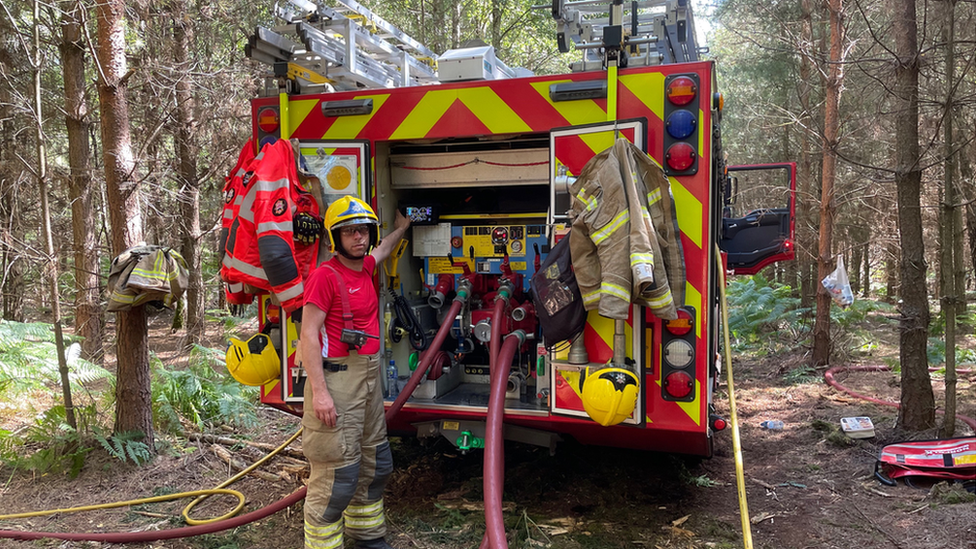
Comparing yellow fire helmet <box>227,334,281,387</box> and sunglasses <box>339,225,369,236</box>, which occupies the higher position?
sunglasses <box>339,225,369,236</box>

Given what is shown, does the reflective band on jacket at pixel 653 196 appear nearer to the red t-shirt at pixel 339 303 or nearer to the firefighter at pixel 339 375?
the firefighter at pixel 339 375

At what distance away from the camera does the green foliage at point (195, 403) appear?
224 inches

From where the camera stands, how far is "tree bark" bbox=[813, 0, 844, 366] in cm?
788

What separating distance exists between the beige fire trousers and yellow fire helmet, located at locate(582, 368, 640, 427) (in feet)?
3.83

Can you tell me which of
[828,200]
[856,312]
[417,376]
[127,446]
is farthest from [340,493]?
[856,312]

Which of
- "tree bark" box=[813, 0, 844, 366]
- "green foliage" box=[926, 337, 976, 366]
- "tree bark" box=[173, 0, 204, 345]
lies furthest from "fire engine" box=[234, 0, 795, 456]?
"green foliage" box=[926, 337, 976, 366]

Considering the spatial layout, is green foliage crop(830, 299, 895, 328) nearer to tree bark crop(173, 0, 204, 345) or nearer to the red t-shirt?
the red t-shirt

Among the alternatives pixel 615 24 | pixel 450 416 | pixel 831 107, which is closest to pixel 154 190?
pixel 450 416

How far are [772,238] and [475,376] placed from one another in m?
3.27

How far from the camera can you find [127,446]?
4.95 metres

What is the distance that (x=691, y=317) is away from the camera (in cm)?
337

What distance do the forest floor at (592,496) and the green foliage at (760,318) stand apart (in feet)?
14.9

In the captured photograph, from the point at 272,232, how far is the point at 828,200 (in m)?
7.23

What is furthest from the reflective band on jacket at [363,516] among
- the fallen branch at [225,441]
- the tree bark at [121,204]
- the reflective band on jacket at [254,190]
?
the tree bark at [121,204]
